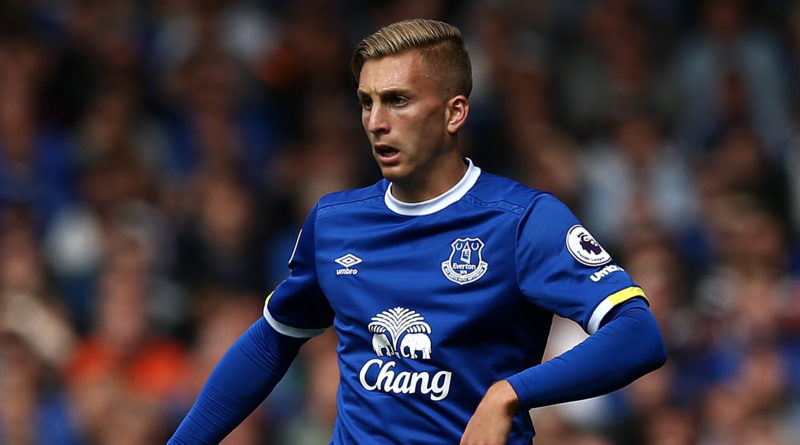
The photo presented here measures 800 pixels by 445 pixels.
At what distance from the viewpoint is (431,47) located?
3.77 m

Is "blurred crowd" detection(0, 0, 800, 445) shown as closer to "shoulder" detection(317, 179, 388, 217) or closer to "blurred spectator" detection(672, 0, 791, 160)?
"blurred spectator" detection(672, 0, 791, 160)

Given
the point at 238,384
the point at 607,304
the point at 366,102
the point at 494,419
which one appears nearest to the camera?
the point at 494,419

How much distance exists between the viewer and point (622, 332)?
332 cm

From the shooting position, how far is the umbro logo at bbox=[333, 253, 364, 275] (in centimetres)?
386

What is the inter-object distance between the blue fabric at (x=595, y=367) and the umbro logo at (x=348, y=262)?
711 mm

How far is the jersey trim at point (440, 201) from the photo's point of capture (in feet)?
12.4

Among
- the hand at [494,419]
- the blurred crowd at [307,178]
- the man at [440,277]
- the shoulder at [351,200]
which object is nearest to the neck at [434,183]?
the man at [440,277]

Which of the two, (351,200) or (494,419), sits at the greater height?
(351,200)

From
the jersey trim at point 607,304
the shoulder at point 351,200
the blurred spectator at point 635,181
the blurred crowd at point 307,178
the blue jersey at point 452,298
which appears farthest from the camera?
the blurred spectator at point 635,181

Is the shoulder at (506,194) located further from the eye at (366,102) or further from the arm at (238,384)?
the arm at (238,384)

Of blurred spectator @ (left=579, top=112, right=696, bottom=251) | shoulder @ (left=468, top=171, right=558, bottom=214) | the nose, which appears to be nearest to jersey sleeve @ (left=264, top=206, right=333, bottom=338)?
the nose

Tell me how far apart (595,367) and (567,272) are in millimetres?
283

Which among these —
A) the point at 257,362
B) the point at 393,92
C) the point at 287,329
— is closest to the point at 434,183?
the point at 393,92

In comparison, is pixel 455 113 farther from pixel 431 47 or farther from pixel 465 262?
pixel 465 262
